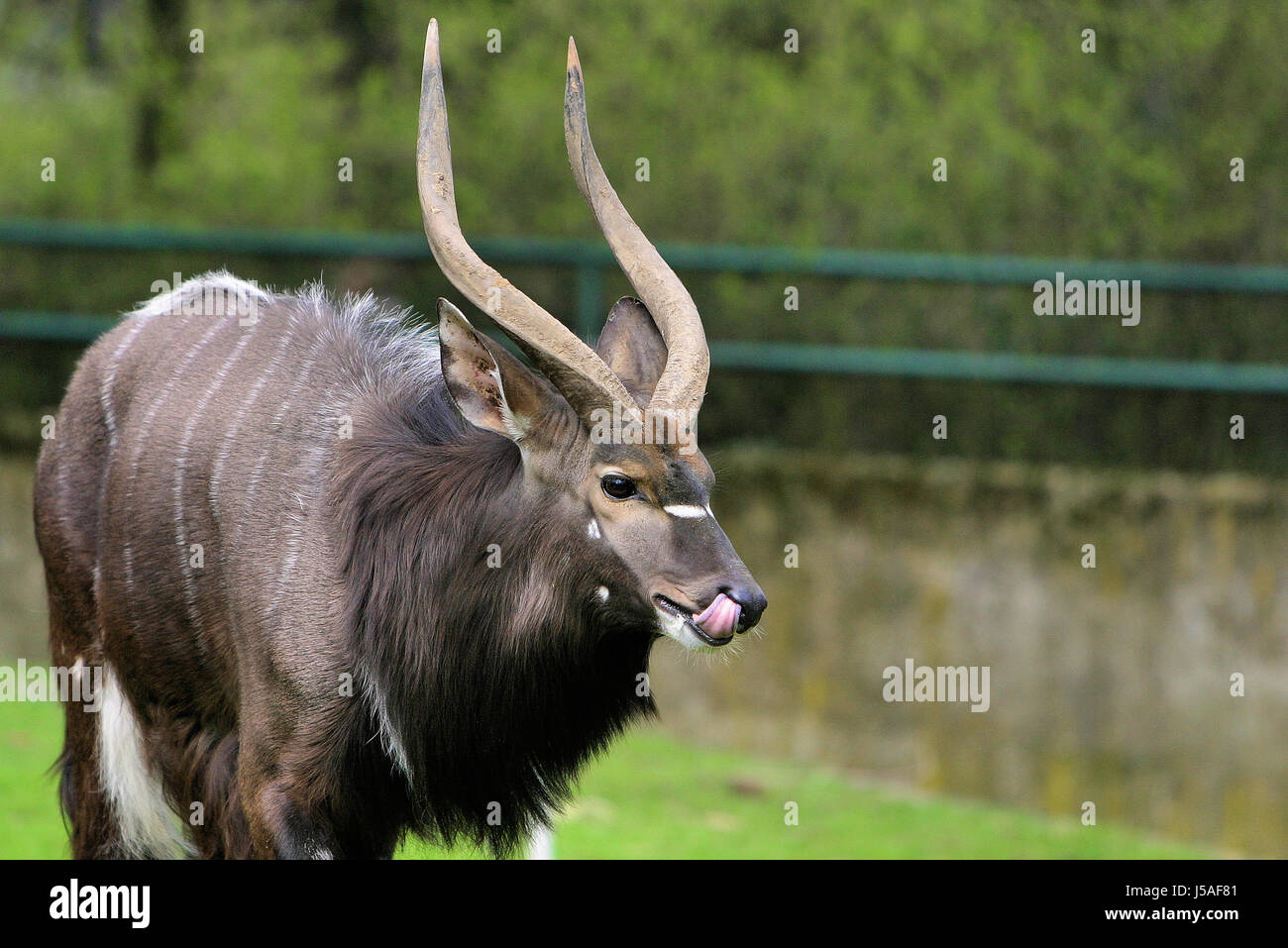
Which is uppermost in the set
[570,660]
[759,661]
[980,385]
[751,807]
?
[980,385]

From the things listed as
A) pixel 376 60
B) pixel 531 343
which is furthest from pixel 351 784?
pixel 376 60

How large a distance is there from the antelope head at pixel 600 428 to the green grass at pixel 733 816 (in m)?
3.43

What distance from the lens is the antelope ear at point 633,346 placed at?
182 inches

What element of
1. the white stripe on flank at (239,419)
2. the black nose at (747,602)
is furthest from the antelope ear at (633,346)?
the white stripe on flank at (239,419)

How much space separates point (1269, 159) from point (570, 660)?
727 centimetres

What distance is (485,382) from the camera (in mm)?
4324

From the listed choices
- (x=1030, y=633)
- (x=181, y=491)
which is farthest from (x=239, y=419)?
(x=1030, y=633)

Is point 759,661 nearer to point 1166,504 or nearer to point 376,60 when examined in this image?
point 1166,504

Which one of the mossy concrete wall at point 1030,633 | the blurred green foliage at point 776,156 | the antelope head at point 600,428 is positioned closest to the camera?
the antelope head at point 600,428

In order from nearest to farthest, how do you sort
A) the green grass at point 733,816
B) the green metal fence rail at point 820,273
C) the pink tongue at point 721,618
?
the pink tongue at point 721,618
the green grass at point 733,816
the green metal fence rail at point 820,273

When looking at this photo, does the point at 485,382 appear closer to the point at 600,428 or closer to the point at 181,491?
the point at 600,428

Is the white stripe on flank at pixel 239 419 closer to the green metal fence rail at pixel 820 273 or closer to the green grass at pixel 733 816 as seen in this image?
the green grass at pixel 733 816

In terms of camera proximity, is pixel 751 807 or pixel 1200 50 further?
pixel 1200 50

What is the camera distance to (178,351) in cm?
527
